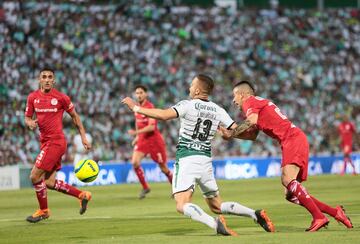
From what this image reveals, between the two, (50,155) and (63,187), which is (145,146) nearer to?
(63,187)

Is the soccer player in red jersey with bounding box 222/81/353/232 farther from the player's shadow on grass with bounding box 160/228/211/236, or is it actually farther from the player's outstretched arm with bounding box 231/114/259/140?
the player's shadow on grass with bounding box 160/228/211/236

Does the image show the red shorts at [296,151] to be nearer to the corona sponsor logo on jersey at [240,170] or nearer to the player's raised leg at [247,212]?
the player's raised leg at [247,212]

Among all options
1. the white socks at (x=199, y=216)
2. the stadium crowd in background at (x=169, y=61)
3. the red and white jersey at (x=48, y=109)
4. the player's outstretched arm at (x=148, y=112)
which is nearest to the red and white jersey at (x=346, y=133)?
the stadium crowd in background at (x=169, y=61)

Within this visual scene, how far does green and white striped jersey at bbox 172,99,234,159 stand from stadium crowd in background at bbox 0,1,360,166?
19363 millimetres

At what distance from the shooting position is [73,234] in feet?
45.4

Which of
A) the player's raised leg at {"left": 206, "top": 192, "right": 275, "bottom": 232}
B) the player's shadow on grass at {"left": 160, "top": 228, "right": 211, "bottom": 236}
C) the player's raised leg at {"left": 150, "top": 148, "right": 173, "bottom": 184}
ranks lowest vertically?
the player's raised leg at {"left": 150, "top": 148, "right": 173, "bottom": 184}

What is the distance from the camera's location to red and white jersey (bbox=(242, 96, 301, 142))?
531 inches

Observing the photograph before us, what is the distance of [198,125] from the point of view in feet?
41.9

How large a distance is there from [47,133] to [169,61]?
24535mm

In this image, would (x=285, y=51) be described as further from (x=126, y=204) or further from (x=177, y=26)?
(x=126, y=204)

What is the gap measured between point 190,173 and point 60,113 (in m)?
4.93


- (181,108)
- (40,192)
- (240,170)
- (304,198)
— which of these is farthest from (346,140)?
(181,108)

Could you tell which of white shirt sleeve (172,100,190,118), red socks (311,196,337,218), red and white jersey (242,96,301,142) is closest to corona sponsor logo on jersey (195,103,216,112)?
white shirt sleeve (172,100,190,118)

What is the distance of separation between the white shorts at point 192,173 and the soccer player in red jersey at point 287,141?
2.01 feet
